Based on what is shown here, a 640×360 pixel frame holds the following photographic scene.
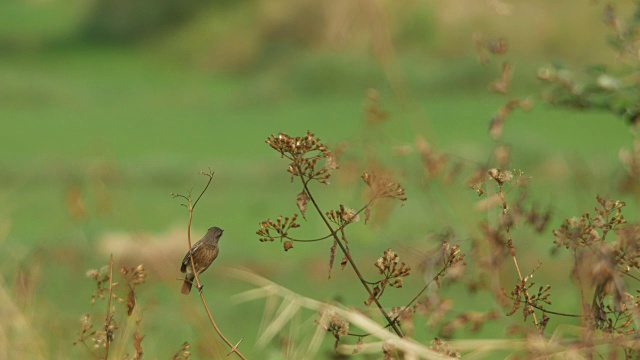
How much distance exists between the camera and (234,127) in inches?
720

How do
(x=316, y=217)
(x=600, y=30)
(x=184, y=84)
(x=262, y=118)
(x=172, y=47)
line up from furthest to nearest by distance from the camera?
(x=172, y=47), (x=184, y=84), (x=600, y=30), (x=262, y=118), (x=316, y=217)

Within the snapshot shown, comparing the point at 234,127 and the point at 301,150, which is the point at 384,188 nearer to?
the point at 301,150

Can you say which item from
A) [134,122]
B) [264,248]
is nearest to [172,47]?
[134,122]

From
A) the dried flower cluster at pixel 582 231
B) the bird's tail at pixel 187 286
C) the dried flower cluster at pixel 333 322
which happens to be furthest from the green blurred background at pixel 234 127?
the dried flower cluster at pixel 582 231

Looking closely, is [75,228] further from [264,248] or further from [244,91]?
[244,91]

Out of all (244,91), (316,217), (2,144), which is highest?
(244,91)

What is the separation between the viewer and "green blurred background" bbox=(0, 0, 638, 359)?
6.52 m

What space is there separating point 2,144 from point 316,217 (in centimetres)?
832

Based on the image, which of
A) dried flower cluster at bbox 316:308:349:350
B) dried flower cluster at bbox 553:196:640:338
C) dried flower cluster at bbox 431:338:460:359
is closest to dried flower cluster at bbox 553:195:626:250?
dried flower cluster at bbox 553:196:640:338

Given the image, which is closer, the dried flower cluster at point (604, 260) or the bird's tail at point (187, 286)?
the dried flower cluster at point (604, 260)

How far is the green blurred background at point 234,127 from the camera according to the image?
652cm

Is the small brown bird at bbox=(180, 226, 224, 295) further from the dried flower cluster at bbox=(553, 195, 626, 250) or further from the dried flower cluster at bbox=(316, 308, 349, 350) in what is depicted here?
the dried flower cluster at bbox=(553, 195, 626, 250)

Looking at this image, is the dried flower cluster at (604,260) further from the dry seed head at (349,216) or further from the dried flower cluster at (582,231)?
the dry seed head at (349,216)

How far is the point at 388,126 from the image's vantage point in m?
12.5
